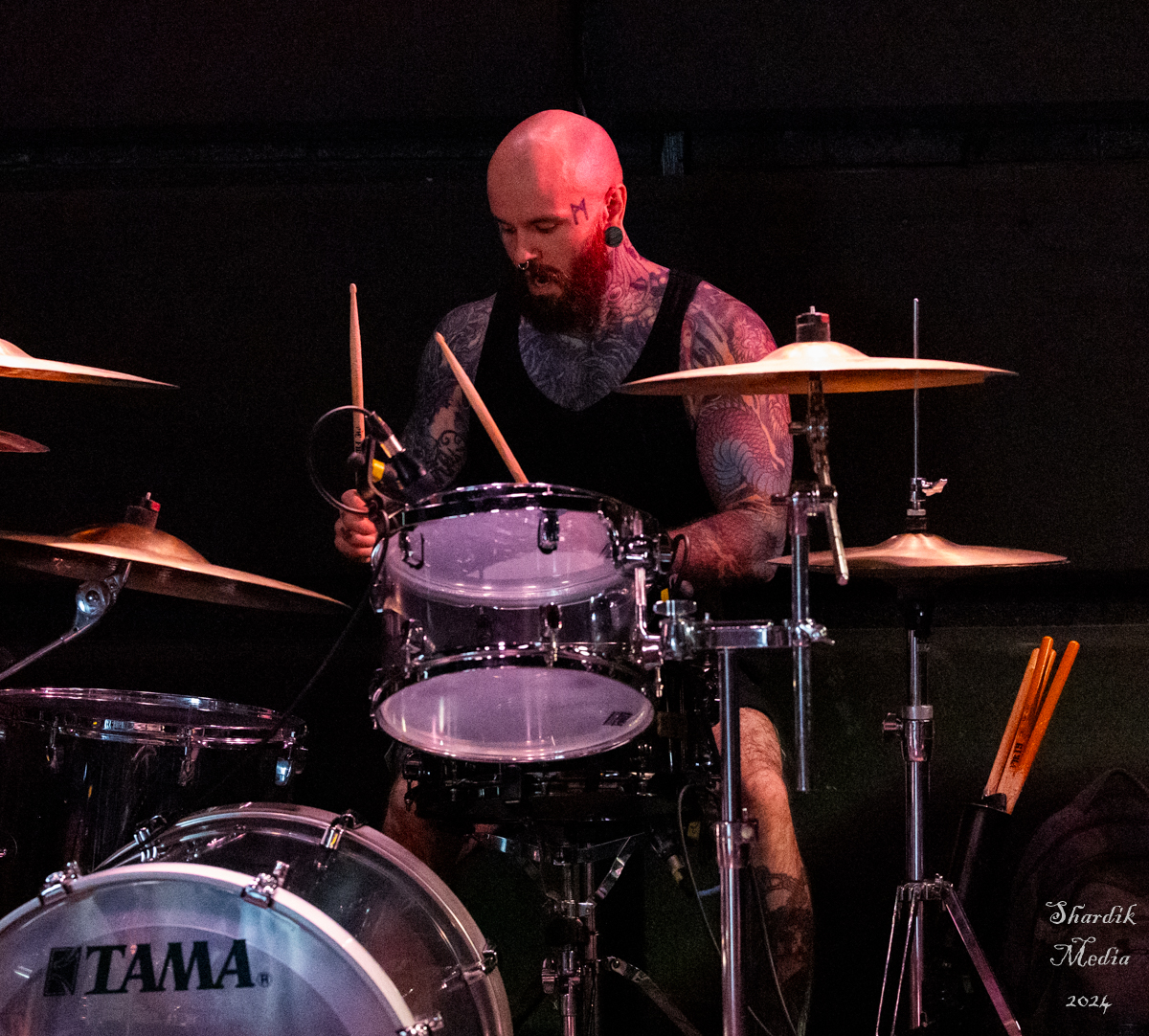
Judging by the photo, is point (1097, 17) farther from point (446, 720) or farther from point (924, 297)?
point (446, 720)

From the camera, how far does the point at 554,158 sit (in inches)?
96.4

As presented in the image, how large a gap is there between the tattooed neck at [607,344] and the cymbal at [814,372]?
0.61 metres

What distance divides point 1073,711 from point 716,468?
947mm

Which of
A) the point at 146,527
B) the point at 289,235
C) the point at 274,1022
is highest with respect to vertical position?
the point at 289,235

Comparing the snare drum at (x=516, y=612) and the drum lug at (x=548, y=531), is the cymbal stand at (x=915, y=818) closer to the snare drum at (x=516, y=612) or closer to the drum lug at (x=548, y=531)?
the snare drum at (x=516, y=612)

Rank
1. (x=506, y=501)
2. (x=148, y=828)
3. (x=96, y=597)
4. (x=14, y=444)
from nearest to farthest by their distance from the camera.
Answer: (x=506, y=501) < (x=148, y=828) < (x=96, y=597) < (x=14, y=444)

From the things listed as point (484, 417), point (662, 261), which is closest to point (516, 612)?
point (484, 417)

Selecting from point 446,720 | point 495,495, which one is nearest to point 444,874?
point 446,720

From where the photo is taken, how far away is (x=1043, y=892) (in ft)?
7.72

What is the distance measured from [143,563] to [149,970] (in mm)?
599

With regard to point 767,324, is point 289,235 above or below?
above

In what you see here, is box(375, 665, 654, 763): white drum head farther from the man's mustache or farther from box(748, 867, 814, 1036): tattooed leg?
the man's mustache

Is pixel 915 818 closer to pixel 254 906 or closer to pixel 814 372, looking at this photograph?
pixel 814 372

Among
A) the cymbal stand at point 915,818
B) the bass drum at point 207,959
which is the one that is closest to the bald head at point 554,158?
the cymbal stand at point 915,818
